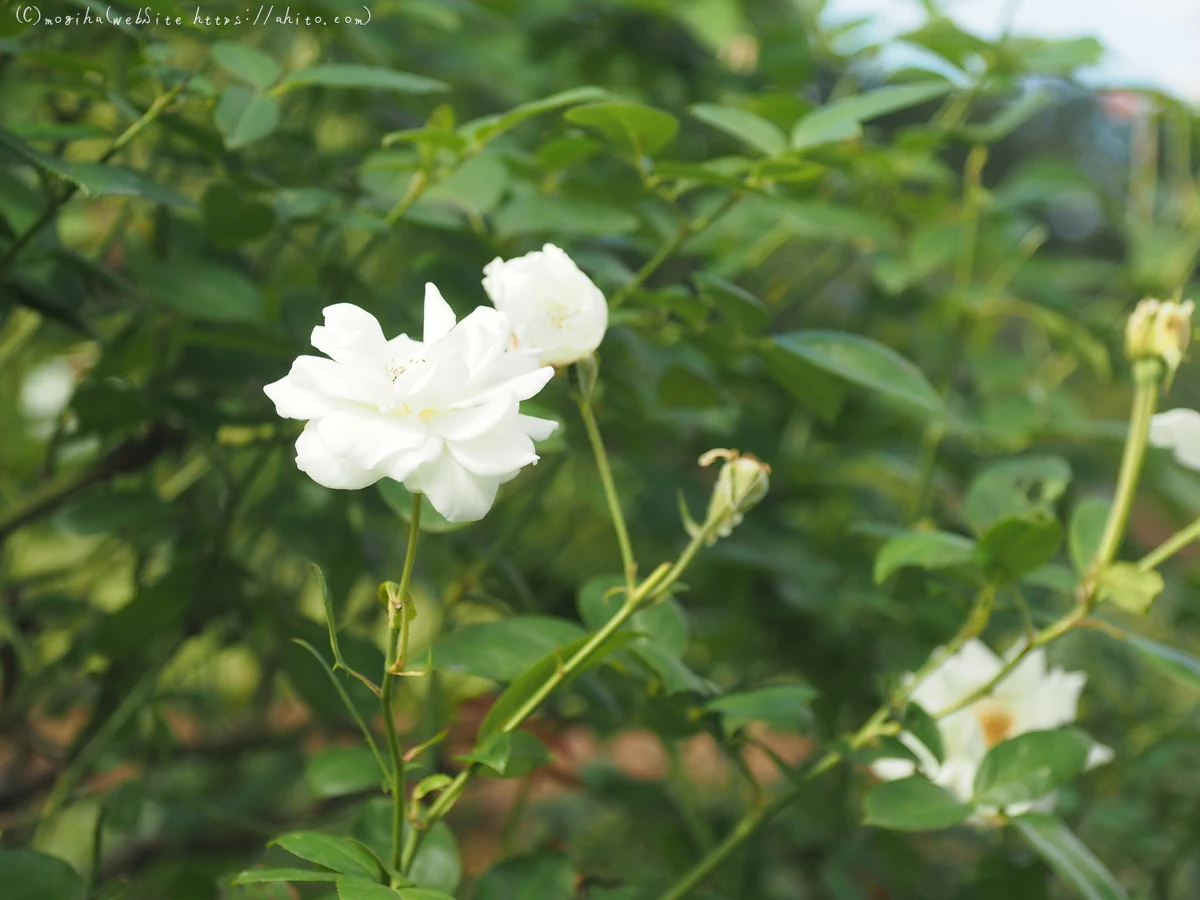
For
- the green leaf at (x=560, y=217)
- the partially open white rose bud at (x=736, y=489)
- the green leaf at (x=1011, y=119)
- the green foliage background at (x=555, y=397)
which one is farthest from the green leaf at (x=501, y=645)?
the green leaf at (x=1011, y=119)

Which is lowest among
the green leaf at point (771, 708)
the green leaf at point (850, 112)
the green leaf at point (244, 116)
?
the green leaf at point (771, 708)

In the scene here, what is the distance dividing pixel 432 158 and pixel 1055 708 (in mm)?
485

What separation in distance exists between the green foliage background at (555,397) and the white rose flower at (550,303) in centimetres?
10

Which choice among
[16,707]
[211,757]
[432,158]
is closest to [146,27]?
[432,158]

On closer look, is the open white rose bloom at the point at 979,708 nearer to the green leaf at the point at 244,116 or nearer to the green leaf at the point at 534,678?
the green leaf at the point at 534,678

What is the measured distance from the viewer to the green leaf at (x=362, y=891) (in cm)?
35

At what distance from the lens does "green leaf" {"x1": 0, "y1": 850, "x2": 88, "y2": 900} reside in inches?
17.5

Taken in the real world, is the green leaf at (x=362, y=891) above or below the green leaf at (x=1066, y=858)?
above

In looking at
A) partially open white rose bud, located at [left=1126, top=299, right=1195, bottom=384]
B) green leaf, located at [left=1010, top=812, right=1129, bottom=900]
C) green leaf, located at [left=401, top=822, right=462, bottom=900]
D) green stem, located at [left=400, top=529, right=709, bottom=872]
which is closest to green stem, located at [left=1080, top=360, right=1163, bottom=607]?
partially open white rose bud, located at [left=1126, top=299, right=1195, bottom=384]

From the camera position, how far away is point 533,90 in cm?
100

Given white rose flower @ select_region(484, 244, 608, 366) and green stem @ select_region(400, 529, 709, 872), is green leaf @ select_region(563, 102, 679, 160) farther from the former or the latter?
green stem @ select_region(400, 529, 709, 872)

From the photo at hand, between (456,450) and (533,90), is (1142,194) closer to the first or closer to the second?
(533,90)

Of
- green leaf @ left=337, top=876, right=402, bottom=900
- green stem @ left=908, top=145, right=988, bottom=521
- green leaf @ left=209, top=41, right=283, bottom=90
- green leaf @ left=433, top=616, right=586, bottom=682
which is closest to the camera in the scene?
green leaf @ left=337, top=876, right=402, bottom=900

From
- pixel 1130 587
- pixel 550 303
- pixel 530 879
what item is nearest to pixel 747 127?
pixel 550 303
